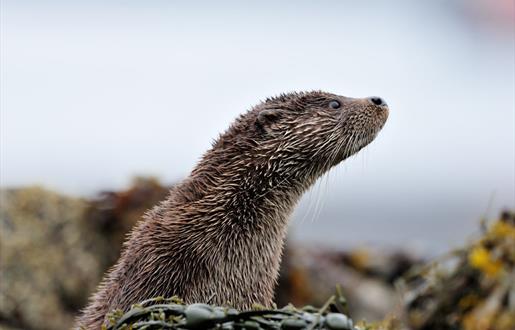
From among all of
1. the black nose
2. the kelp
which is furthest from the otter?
the kelp

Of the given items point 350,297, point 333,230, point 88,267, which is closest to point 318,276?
point 350,297

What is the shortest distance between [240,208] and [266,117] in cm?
54

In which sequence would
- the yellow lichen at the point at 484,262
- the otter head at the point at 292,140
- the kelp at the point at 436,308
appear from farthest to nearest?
the otter head at the point at 292,140 < the yellow lichen at the point at 484,262 < the kelp at the point at 436,308

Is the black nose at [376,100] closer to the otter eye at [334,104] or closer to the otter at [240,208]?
the otter at [240,208]

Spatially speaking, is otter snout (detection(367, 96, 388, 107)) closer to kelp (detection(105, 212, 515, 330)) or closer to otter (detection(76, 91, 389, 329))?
otter (detection(76, 91, 389, 329))

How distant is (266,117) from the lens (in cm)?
466

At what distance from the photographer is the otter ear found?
4.64m

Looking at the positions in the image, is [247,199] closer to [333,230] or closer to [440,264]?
[440,264]

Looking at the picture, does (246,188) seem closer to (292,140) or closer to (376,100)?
(292,140)

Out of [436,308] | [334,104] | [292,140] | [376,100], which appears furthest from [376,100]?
[436,308]

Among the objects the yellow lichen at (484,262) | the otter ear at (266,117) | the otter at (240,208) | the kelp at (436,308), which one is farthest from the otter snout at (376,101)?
the yellow lichen at (484,262)

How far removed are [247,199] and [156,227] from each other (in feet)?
1.38

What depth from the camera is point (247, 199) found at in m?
4.37

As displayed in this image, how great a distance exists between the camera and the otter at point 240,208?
4102mm
